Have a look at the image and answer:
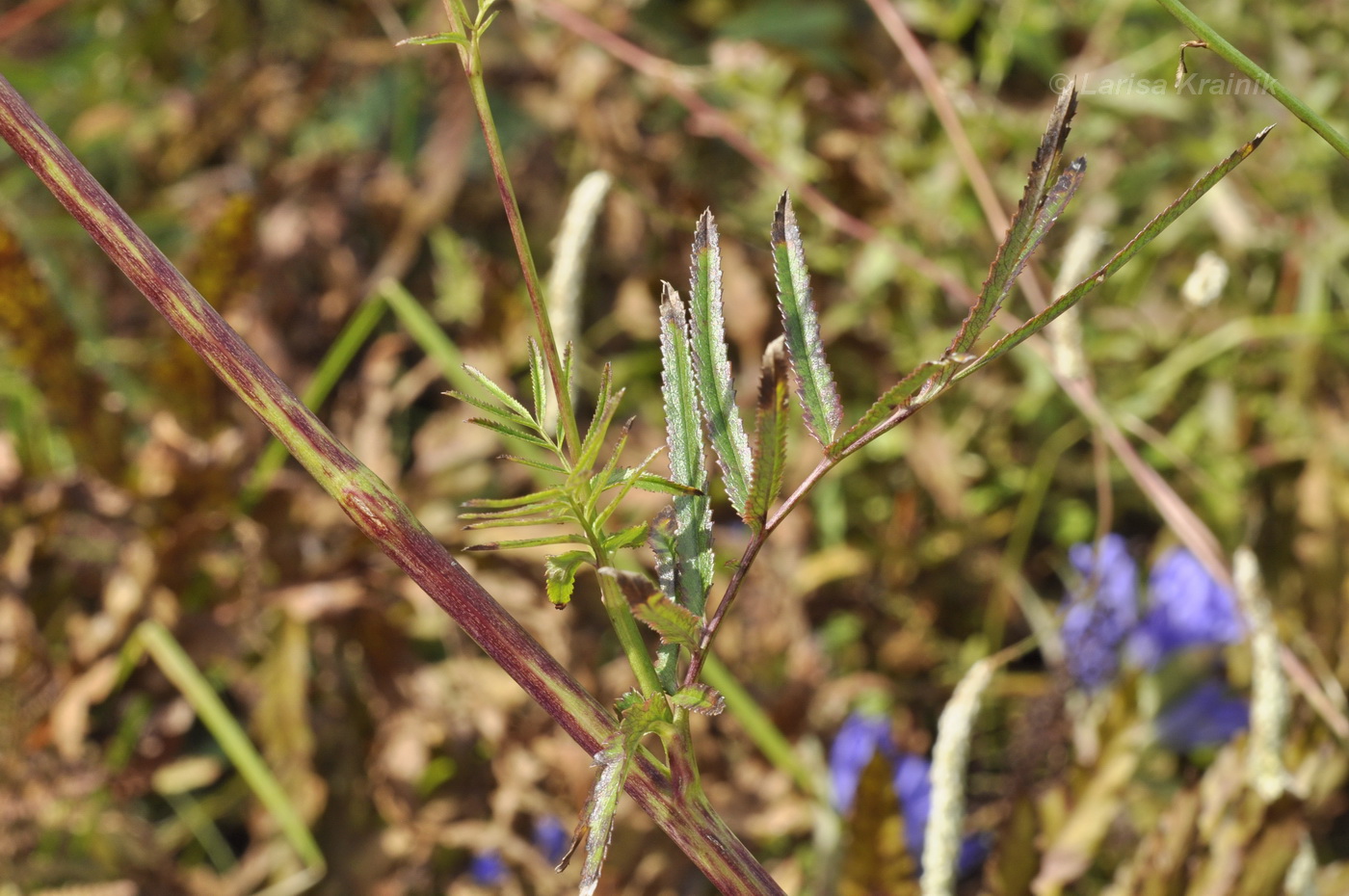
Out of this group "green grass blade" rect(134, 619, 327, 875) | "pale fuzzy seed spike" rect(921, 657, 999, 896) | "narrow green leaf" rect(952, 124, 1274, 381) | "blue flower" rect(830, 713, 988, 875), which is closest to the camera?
"narrow green leaf" rect(952, 124, 1274, 381)

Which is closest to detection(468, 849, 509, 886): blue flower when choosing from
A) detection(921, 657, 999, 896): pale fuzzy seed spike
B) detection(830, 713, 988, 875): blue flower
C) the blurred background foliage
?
the blurred background foliage

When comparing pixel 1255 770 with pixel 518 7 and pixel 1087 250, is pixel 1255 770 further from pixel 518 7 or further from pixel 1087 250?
pixel 518 7

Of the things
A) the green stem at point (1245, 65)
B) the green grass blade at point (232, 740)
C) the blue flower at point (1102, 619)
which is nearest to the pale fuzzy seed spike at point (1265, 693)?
the blue flower at point (1102, 619)

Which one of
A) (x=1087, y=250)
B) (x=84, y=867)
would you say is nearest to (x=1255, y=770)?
(x=1087, y=250)

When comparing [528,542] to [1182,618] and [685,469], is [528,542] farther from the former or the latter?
[1182,618]

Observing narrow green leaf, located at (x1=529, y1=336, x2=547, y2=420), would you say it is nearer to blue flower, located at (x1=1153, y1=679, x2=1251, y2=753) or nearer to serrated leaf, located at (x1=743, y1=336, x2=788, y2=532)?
serrated leaf, located at (x1=743, y1=336, x2=788, y2=532)

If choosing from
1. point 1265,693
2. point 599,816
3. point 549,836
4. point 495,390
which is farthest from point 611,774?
point 549,836
